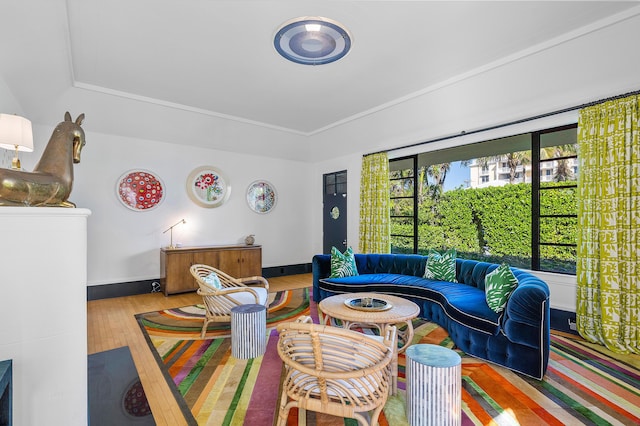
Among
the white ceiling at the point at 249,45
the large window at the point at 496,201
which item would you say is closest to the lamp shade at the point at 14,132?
the white ceiling at the point at 249,45

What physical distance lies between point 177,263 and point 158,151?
6.96 ft

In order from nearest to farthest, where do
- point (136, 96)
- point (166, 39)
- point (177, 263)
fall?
→ 1. point (166, 39)
2. point (136, 96)
3. point (177, 263)

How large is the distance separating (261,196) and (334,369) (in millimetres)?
5584

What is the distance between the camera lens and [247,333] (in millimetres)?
2873

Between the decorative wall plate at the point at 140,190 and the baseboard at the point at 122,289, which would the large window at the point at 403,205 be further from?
the baseboard at the point at 122,289

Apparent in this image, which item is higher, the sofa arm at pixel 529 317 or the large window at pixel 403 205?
the large window at pixel 403 205

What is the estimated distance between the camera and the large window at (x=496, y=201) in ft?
12.6

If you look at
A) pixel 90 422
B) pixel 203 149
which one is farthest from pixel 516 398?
pixel 203 149

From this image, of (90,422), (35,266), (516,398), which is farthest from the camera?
(516,398)

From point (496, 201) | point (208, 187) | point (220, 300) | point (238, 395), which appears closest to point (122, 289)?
point (208, 187)

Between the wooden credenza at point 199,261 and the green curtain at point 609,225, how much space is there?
16.6ft

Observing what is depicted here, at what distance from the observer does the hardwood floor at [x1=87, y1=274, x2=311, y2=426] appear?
7.22 ft

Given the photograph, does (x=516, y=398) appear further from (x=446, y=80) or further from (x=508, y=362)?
(x=446, y=80)

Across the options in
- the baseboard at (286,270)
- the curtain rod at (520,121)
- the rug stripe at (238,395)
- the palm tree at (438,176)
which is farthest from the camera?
the baseboard at (286,270)
